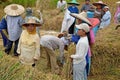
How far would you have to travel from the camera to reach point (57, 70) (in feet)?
24.6

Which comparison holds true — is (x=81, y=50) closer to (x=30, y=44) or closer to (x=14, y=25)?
(x=30, y=44)

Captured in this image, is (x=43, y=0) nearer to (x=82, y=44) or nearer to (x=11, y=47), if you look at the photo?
(x=11, y=47)

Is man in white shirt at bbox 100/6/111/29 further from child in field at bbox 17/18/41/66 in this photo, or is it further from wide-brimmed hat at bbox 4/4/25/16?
child in field at bbox 17/18/41/66

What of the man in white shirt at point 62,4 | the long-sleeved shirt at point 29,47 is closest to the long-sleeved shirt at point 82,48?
the long-sleeved shirt at point 29,47

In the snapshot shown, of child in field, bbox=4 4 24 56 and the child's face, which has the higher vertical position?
the child's face

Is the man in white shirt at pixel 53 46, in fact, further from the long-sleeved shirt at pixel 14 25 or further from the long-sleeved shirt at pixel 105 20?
the long-sleeved shirt at pixel 105 20

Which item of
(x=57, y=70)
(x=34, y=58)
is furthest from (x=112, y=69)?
(x=34, y=58)

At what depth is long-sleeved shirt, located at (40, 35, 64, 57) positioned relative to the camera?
7.22 metres

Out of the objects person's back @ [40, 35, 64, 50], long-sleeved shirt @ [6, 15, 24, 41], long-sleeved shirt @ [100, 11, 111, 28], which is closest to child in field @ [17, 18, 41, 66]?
person's back @ [40, 35, 64, 50]

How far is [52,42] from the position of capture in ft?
23.9

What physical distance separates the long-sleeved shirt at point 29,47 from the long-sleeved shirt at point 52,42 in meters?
0.52

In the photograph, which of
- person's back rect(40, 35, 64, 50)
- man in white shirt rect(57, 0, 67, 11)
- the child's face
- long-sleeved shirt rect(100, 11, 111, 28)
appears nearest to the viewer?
the child's face

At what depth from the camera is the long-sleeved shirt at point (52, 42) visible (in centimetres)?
722

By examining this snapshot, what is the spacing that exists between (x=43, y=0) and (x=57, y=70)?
6258mm
